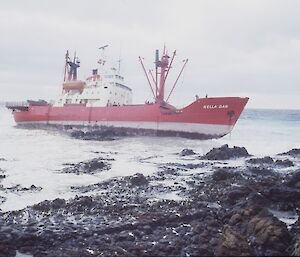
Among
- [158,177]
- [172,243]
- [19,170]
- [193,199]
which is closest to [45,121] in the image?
[19,170]

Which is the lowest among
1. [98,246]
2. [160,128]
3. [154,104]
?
[98,246]

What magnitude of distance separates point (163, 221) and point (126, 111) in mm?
26181

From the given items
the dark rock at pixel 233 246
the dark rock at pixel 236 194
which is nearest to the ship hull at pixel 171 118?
the dark rock at pixel 236 194

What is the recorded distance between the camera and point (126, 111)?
112 ft

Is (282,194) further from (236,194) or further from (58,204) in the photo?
(58,204)

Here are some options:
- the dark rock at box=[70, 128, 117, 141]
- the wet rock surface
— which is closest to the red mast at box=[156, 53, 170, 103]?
the dark rock at box=[70, 128, 117, 141]

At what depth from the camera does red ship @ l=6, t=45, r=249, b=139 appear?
30.4 metres

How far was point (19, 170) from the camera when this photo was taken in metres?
15.5

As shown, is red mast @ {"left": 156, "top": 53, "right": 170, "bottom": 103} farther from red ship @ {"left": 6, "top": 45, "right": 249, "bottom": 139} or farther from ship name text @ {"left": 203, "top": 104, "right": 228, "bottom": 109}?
ship name text @ {"left": 203, "top": 104, "right": 228, "bottom": 109}

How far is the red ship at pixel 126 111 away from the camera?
30406 mm

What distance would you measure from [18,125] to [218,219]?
147 ft

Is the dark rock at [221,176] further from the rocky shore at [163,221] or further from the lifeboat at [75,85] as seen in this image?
the lifeboat at [75,85]

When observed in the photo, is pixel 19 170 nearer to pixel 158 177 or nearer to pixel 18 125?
pixel 158 177

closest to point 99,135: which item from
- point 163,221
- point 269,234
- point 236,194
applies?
point 236,194
